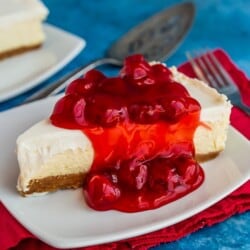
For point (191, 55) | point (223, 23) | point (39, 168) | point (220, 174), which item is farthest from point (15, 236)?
point (223, 23)

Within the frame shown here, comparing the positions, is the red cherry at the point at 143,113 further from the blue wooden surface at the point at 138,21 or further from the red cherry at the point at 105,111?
the blue wooden surface at the point at 138,21

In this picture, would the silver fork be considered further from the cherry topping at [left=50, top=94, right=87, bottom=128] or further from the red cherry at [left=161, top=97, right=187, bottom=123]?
the cherry topping at [left=50, top=94, right=87, bottom=128]

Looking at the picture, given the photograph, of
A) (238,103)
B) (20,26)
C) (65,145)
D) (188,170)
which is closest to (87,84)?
(65,145)

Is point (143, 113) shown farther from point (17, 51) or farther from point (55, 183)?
point (17, 51)

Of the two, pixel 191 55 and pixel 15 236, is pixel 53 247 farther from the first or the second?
pixel 191 55

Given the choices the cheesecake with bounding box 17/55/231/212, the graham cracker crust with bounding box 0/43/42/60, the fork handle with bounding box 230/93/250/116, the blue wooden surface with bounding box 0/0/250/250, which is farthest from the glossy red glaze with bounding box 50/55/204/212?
the graham cracker crust with bounding box 0/43/42/60

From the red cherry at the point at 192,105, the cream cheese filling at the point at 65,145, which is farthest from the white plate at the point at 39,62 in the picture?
the red cherry at the point at 192,105
